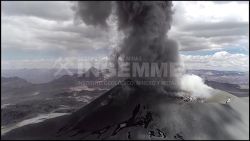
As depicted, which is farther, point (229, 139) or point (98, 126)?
point (98, 126)

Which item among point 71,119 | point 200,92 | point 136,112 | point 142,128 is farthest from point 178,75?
point 71,119

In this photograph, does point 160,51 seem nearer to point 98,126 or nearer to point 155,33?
point 155,33

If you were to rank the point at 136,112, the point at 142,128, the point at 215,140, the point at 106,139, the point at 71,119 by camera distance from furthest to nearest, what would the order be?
the point at 71,119 → the point at 136,112 → the point at 142,128 → the point at 106,139 → the point at 215,140

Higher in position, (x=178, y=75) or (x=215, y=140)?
(x=178, y=75)

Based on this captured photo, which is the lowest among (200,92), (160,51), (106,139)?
(106,139)

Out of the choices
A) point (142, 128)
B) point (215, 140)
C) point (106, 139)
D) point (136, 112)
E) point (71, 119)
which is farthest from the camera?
point (71, 119)

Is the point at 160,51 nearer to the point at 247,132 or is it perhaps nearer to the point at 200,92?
the point at 200,92
